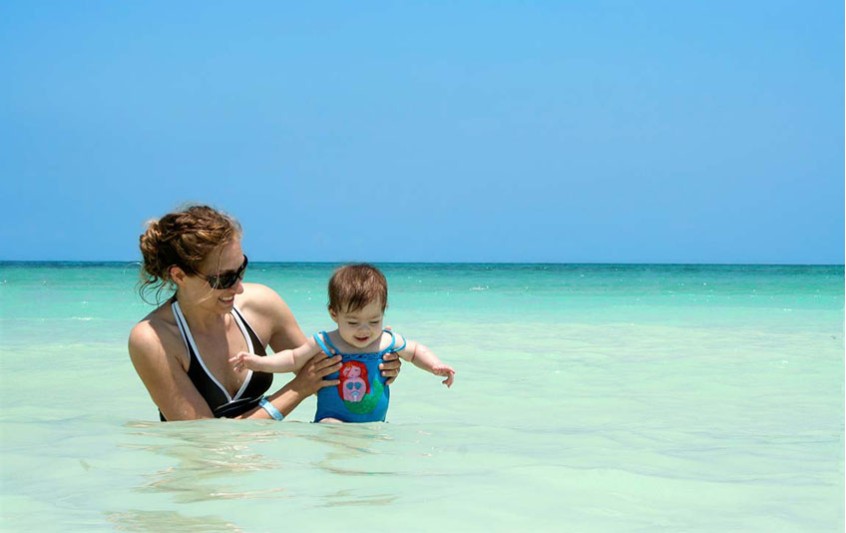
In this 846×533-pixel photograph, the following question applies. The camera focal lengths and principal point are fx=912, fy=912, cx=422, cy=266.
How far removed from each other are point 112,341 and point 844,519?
28.6ft

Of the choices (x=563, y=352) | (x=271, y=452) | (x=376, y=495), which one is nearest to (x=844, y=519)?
(x=376, y=495)

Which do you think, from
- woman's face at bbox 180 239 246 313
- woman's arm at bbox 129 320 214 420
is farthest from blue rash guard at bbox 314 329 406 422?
woman's arm at bbox 129 320 214 420

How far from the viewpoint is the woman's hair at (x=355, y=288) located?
13.6 feet

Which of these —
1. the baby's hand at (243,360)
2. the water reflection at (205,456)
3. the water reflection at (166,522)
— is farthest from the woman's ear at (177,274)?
the water reflection at (166,522)

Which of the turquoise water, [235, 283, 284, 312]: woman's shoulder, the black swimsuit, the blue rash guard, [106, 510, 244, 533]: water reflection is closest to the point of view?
[106, 510, 244, 533]: water reflection

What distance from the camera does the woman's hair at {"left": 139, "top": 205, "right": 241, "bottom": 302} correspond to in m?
3.95

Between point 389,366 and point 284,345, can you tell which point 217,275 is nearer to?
point 284,345

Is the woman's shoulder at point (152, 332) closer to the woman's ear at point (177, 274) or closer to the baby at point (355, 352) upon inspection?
the woman's ear at point (177, 274)

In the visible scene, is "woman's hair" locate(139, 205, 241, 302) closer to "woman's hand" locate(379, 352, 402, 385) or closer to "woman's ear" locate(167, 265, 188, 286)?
"woman's ear" locate(167, 265, 188, 286)

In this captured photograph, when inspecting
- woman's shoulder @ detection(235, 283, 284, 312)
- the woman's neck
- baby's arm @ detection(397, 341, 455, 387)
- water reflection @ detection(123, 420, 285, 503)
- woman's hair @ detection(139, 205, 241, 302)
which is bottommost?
water reflection @ detection(123, 420, 285, 503)

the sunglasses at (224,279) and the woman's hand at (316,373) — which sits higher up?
the sunglasses at (224,279)

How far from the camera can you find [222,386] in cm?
420

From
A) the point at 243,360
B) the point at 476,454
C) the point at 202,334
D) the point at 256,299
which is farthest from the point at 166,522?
the point at 256,299

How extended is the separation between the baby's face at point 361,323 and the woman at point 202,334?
0.14 metres
